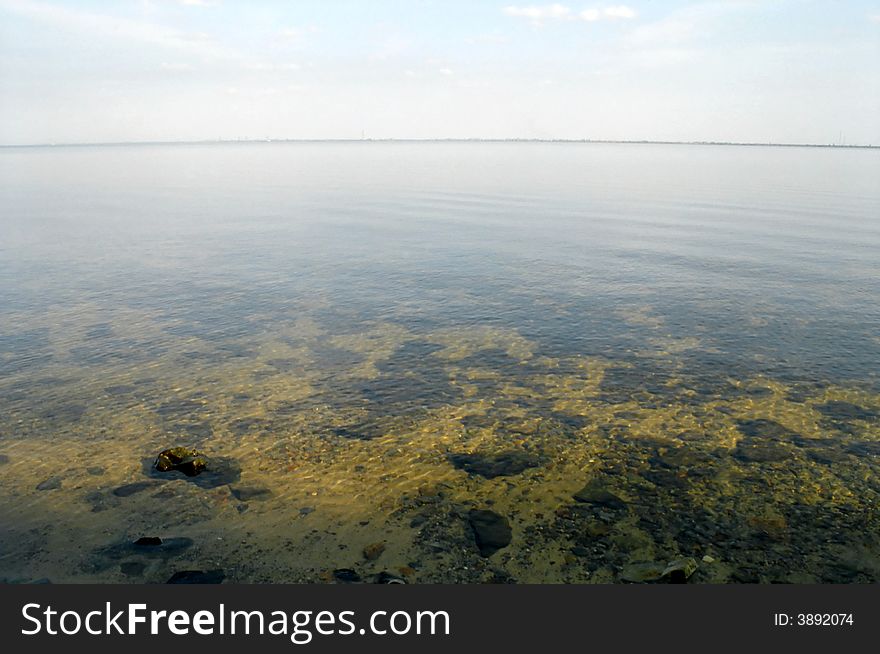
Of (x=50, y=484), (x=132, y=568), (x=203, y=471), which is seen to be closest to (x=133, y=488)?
(x=203, y=471)

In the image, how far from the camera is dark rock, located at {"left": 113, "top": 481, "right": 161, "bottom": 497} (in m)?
17.1

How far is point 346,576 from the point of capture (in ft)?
45.1

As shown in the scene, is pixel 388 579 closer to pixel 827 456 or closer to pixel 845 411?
pixel 827 456

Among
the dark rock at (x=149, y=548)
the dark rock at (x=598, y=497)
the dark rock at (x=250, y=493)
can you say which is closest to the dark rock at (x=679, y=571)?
the dark rock at (x=598, y=497)

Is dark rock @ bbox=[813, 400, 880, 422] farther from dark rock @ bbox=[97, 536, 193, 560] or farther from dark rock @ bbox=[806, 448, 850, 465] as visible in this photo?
dark rock @ bbox=[97, 536, 193, 560]

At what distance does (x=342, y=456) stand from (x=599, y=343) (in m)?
16.2

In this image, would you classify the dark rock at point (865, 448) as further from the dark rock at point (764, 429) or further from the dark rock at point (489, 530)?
the dark rock at point (489, 530)

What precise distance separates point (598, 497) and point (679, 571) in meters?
3.69

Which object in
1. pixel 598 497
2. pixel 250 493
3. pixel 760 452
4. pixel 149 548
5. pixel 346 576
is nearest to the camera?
pixel 346 576

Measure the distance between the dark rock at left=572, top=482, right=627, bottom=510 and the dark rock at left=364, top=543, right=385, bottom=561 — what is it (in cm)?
575

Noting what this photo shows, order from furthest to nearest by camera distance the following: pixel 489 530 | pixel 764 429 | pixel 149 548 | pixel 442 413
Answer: pixel 442 413
pixel 764 429
pixel 489 530
pixel 149 548

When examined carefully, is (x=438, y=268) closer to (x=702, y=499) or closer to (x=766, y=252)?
(x=766, y=252)

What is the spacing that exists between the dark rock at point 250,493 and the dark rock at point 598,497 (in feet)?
28.9

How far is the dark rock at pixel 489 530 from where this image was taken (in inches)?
585
